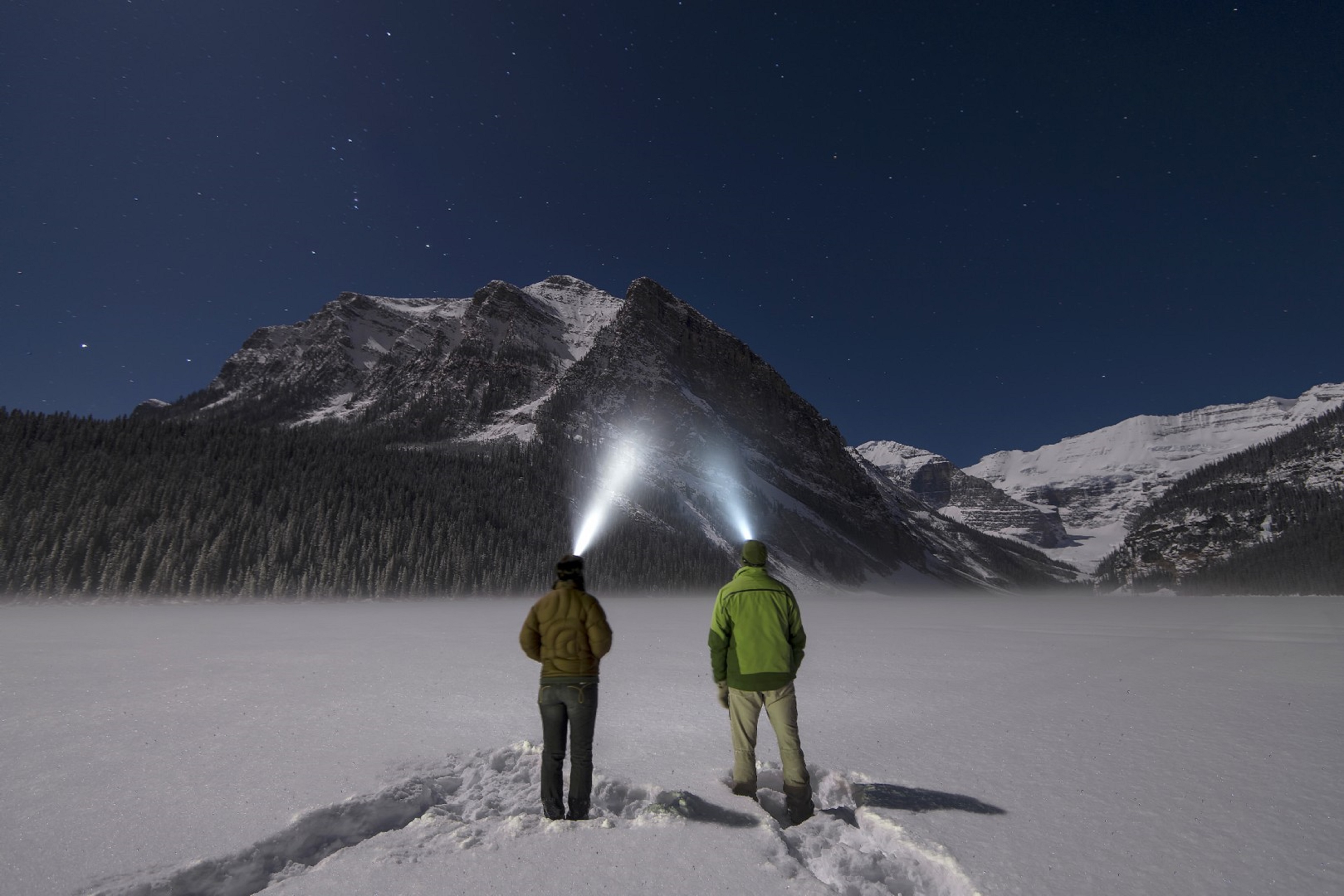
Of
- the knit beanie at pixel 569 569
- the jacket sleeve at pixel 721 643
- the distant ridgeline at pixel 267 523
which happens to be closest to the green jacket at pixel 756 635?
the jacket sleeve at pixel 721 643

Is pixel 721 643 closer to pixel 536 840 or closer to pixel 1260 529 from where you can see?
pixel 536 840

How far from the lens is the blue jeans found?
636 centimetres

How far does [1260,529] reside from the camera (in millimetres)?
161875

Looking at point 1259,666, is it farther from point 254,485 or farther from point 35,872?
point 254,485

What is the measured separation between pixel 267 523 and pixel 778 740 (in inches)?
3816

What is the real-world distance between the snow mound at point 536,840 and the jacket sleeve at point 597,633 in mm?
1689

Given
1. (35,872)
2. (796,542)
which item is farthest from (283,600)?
(796,542)

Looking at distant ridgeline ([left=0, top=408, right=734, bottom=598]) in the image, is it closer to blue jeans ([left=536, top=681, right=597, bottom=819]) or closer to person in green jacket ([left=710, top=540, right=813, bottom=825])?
blue jeans ([left=536, top=681, right=597, bottom=819])

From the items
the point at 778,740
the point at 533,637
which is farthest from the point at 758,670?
the point at 533,637

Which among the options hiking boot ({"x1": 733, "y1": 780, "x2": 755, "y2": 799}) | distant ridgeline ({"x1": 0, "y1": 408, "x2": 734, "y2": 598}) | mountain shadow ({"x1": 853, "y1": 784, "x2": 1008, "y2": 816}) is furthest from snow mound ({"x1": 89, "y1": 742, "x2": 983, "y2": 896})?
distant ridgeline ({"x1": 0, "y1": 408, "x2": 734, "y2": 598})

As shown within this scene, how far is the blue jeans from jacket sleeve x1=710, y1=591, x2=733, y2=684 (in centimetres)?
157

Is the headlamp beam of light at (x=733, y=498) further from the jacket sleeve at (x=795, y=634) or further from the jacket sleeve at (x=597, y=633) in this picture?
the jacket sleeve at (x=597, y=633)

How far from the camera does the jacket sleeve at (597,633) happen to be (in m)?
6.75

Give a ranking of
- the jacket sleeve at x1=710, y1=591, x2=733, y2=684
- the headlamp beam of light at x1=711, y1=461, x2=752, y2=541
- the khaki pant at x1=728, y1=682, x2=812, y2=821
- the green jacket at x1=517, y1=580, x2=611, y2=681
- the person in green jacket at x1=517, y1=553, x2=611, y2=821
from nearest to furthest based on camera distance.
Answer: the person in green jacket at x1=517, y1=553, x2=611, y2=821 → the khaki pant at x1=728, y1=682, x2=812, y2=821 → the green jacket at x1=517, y1=580, x2=611, y2=681 → the jacket sleeve at x1=710, y1=591, x2=733, y2=684 → the headlamp beam of light at x1=711, y1=461, x2=752, y2=541
